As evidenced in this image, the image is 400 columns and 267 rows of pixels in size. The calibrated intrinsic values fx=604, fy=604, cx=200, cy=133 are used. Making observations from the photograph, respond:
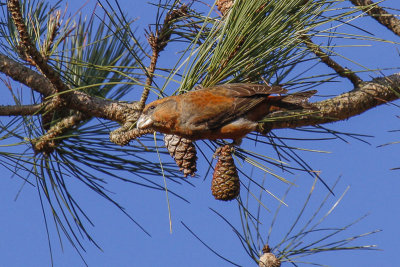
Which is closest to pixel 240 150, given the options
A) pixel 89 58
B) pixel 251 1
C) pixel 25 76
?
pixel 251 1

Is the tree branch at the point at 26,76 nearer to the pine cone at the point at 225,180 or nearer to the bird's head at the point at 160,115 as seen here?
the bird's head at the point at 160,115

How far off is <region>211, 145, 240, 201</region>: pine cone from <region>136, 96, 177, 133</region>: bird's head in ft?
0.91

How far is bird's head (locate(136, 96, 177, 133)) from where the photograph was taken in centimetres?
219

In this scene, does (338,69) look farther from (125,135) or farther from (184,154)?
(125,135)

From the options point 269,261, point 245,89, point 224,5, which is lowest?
point 269,261

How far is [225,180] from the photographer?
2.40m

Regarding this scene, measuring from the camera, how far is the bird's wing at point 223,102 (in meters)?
2.23

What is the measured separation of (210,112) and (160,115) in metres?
0.19

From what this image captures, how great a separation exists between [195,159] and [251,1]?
0.67m

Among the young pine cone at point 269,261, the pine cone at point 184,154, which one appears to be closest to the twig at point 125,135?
the pine cone at point 184,154

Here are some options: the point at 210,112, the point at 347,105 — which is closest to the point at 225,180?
the point at 210,112

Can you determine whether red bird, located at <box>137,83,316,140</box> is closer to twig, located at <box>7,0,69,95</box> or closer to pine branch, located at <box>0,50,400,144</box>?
pine branch, located at <box>0,50,400,144</box>

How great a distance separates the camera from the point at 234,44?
235 centimetres

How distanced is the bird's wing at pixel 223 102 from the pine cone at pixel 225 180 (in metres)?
0.18
